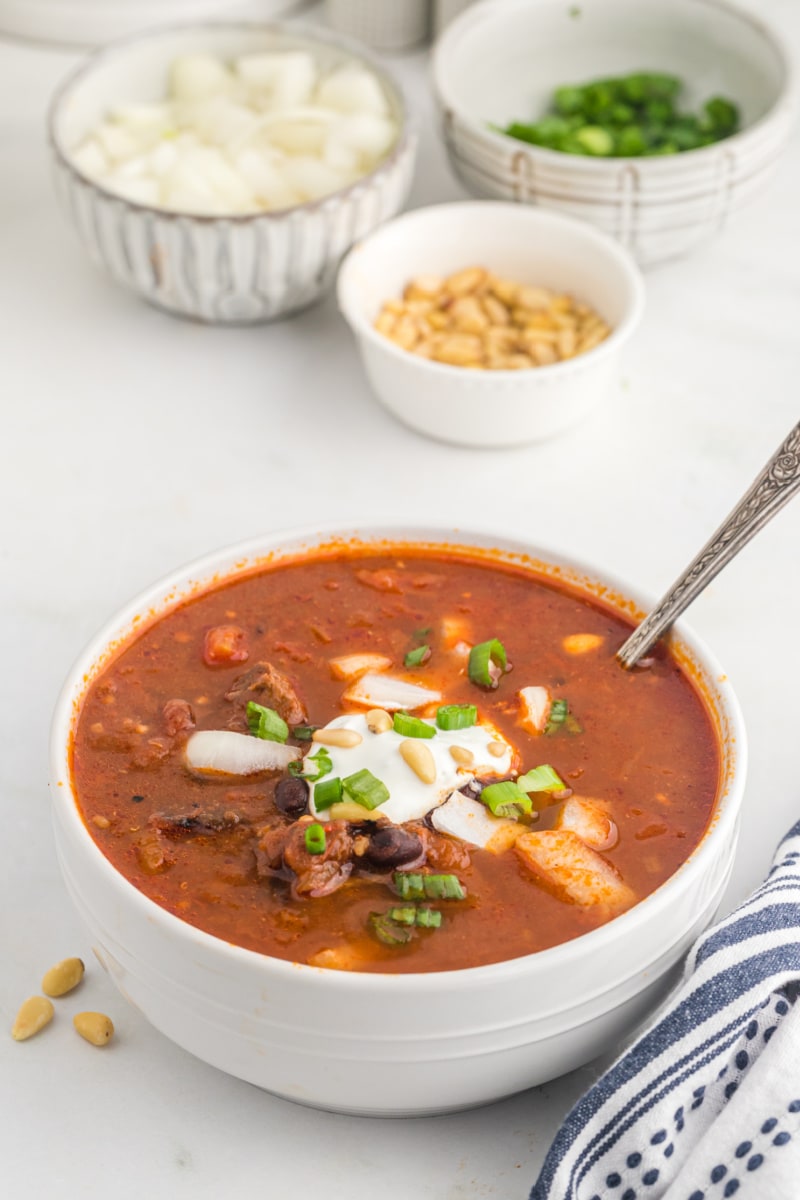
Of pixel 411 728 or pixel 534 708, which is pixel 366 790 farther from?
pixel 534 708

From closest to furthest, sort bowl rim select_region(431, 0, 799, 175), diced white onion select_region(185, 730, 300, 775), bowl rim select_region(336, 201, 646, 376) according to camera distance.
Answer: diced white onion select_region(185, 730, 300, 775)
bowl rim select_region(336, 201, 646, 376)
bowl rim select_region(431, 0, 799, 175)

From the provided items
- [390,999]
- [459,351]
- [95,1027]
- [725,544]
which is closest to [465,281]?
[459,351]

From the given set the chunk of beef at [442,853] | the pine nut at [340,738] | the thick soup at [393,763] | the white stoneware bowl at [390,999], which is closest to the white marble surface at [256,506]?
the white stoneware bowl at [390,999]

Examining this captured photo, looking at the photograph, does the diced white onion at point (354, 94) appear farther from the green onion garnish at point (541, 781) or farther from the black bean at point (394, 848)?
the black bean at point (394, 848)

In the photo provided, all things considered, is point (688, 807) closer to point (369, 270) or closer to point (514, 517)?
point (514, 517)

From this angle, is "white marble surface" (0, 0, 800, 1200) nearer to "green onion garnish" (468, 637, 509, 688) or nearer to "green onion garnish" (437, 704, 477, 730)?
"green onion garnish" (468, 637, 509, 688)

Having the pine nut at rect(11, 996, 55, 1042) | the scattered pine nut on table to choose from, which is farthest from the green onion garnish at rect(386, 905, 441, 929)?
the scattered pine nut on table
